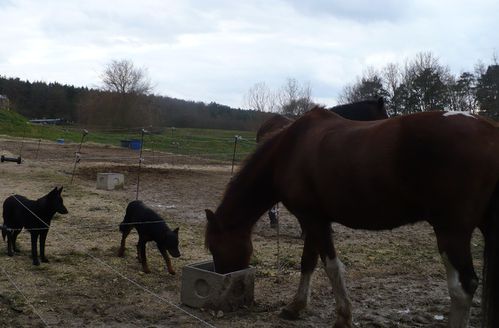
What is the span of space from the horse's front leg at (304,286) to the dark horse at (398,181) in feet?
0.08

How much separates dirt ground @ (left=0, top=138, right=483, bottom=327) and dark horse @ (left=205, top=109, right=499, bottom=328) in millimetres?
656

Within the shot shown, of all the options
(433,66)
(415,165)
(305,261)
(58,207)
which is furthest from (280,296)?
(433,66)

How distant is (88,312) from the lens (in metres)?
4.11

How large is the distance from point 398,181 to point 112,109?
140 feet

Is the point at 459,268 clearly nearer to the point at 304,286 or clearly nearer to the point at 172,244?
the point at 304,286

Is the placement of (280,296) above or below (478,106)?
below

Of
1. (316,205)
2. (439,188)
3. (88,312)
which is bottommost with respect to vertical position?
(88,312)

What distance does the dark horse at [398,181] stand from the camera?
298 cm

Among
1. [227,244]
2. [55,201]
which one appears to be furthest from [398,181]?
[55,201]

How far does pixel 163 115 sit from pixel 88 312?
1868 inches

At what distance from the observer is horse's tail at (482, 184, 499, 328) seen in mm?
3162

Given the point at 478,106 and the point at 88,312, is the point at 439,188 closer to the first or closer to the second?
the point at 88,312

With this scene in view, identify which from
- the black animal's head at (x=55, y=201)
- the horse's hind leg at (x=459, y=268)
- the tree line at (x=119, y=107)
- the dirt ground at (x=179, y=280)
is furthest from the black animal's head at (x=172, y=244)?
the tree line at (x=119, y=107)

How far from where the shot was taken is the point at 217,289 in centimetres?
419
